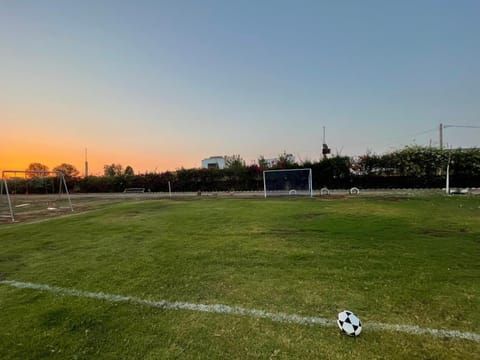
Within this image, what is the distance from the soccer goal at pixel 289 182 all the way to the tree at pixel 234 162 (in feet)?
20.7

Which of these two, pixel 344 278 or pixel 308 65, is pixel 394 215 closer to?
pixel 344 278

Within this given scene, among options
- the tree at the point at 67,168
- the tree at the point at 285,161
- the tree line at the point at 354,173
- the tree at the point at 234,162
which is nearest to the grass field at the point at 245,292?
the tree line at the point at 354,173

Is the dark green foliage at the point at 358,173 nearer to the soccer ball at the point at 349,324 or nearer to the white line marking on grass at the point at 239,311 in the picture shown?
the white line marking on grass at the point at 239,311

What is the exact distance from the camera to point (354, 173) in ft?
66.5

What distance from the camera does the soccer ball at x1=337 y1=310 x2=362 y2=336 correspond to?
212 cm

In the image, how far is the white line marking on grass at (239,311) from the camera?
212cm

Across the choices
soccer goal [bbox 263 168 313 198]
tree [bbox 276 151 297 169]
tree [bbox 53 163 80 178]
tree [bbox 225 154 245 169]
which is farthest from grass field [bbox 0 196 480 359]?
tree [bbox 53 163 80 178]

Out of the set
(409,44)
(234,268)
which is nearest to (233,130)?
(409,44)

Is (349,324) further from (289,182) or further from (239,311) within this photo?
(289,182)

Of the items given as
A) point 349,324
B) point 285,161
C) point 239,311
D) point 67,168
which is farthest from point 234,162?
point 67,168

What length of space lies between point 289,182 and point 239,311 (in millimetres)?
15547

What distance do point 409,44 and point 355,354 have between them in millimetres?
16167

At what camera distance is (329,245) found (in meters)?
4.77

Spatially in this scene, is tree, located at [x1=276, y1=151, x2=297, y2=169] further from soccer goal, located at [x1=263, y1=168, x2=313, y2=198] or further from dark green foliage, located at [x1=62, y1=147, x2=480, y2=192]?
soccer goal, located at [x1=263, y1=168, x2=313, y2=198]
